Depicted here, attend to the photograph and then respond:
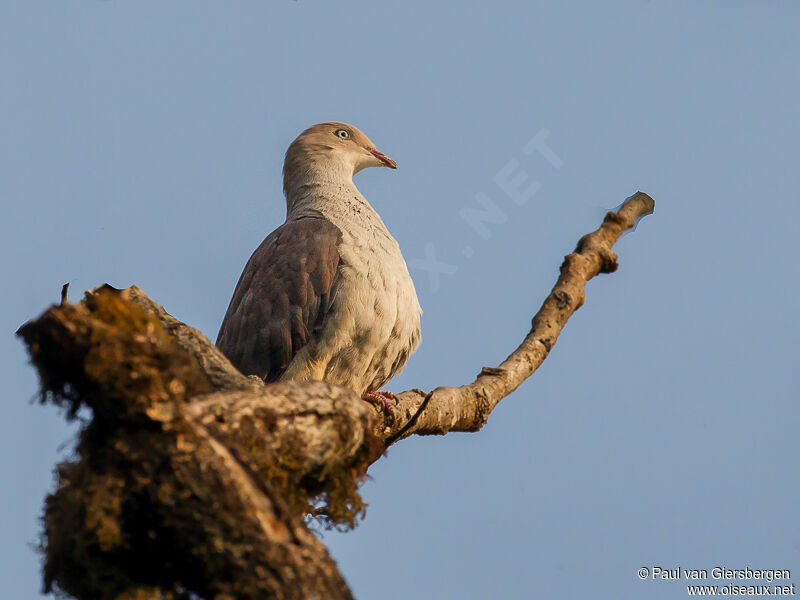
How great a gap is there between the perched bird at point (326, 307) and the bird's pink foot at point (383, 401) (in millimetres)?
62

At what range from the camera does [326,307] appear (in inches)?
203

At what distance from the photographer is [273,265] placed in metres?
5.51

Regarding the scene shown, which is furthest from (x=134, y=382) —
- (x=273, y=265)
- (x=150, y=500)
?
(x=273, y=265)

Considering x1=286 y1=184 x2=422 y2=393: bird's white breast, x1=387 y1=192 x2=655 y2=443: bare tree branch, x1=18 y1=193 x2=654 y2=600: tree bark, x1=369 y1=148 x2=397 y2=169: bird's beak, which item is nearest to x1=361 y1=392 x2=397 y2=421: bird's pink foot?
x1=387 y1=192 x2=655 y2=443: bare tree branch

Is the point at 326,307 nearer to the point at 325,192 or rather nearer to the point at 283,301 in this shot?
the point at 283,301

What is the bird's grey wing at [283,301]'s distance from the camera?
515 cm

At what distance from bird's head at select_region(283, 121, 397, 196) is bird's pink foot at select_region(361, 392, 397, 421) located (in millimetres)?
2499

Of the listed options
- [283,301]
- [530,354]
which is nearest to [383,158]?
[283,301]

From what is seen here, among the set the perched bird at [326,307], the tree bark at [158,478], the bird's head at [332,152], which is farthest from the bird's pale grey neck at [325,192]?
the tree bark at [158,478]

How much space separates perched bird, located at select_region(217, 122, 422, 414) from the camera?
5133 mm

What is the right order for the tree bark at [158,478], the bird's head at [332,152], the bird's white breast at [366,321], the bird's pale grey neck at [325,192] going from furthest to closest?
the bird's head at [332,152], the bird's pale grey neck at [325,192], the bird's white breast at [366,321], the tree bark at [158,478]

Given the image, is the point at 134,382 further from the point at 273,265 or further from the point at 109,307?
the point at 273,265

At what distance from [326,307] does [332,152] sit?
6.51 ft

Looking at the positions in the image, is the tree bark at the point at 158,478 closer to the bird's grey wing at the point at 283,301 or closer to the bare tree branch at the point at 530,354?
the bare tree branch at the point at 530,354
